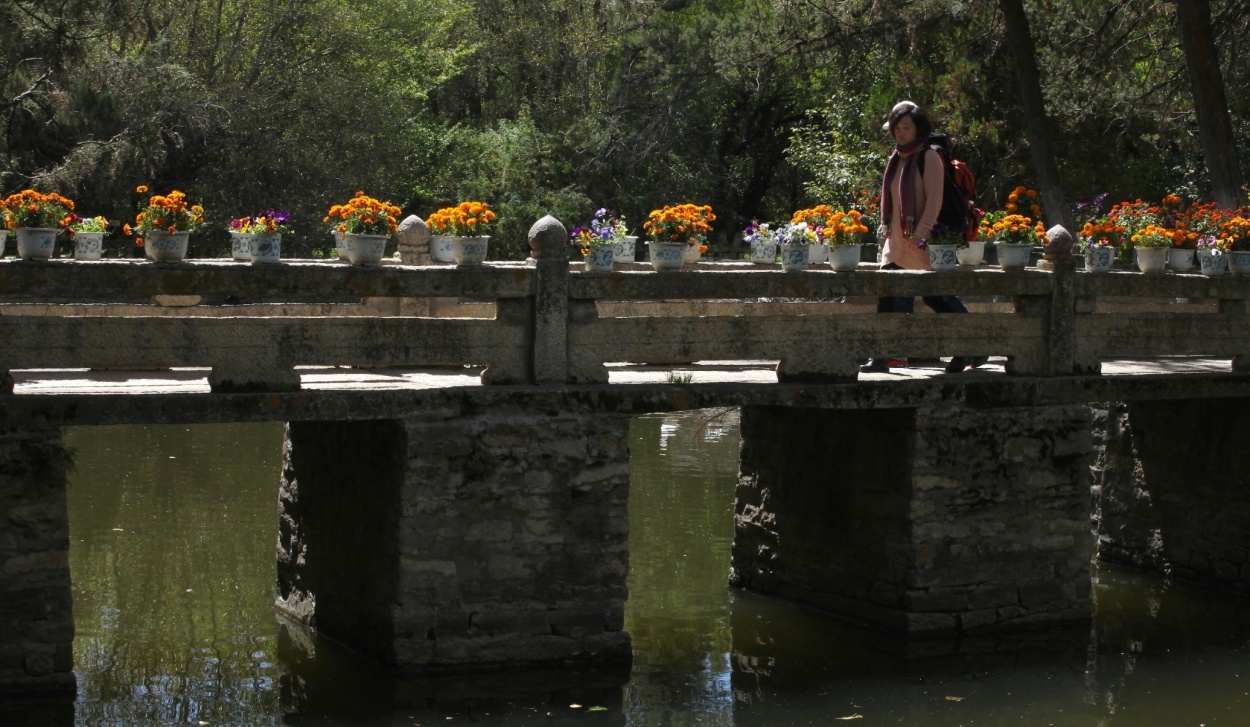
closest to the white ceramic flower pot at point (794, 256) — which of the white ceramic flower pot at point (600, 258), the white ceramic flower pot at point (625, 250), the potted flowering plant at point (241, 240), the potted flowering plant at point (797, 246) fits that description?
the potted flowering plant at point (797, 246)

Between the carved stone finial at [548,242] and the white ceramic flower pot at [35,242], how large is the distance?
2.73m

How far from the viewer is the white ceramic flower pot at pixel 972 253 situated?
1270 cm

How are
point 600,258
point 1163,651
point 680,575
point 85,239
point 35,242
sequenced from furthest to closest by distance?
point 680,575 → point 1163,651 → point 600,258 → point 85,239 → point 35,242

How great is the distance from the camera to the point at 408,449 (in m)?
9.74

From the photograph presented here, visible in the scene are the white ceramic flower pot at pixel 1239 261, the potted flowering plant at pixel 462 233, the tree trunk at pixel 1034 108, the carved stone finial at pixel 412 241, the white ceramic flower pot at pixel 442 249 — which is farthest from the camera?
the tree trunk at pixel 1034 108

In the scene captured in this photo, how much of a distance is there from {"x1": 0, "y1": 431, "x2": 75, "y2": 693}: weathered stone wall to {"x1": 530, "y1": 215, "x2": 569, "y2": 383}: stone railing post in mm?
2808

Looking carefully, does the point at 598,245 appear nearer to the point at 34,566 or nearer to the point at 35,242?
the point at 35,242

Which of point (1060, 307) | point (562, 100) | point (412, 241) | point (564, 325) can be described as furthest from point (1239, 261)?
point (562, 100)

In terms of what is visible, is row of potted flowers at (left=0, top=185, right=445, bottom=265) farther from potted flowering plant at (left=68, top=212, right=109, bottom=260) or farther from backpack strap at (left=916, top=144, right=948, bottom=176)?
backpack strap at (left=916, top=144, right=948, bottom=176)

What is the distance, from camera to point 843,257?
1109 cm

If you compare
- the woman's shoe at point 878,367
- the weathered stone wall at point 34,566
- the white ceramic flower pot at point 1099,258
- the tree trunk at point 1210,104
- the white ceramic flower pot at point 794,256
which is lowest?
the weathered stone wall at point 34,566

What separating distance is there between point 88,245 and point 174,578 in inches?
147

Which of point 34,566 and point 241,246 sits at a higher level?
point 241,246

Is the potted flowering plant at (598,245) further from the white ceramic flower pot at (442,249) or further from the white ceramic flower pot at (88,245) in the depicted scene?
the white ceramic flower pot at (88,245)
